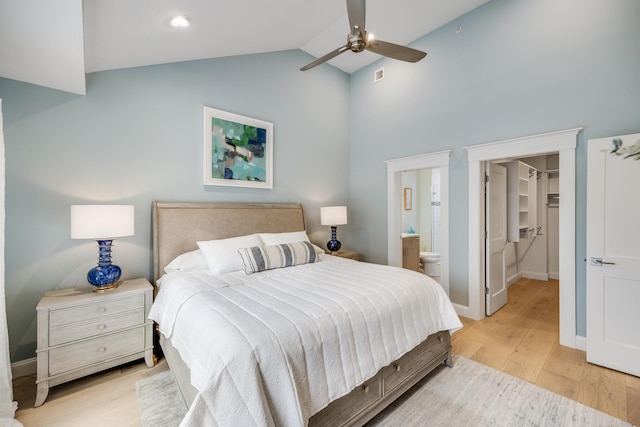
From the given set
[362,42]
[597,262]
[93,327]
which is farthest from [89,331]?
[597,262]

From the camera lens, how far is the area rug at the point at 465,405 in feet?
5.76

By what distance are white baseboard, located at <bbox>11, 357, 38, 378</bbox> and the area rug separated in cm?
96

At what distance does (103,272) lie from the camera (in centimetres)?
225

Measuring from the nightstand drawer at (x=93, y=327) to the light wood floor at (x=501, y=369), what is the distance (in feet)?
1.41

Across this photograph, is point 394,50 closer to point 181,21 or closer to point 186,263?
point 181,21

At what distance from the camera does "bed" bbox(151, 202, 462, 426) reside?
117cm

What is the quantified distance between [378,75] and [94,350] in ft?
15.9

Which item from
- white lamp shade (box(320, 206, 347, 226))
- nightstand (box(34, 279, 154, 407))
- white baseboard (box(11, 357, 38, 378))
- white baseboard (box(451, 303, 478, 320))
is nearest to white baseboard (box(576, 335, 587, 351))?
white baseboard (box(451, 303, 478, 320))

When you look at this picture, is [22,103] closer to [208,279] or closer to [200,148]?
[200,148]

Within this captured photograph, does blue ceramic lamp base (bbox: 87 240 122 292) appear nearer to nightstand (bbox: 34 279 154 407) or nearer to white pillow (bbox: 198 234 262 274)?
nightstand (bbox: 34 279 154 407)

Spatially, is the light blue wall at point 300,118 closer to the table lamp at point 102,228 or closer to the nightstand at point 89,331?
the table lamp at point 102,228

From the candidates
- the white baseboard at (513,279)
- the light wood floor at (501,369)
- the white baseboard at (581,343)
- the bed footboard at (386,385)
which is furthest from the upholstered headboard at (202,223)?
the white baseboard at (513,279)

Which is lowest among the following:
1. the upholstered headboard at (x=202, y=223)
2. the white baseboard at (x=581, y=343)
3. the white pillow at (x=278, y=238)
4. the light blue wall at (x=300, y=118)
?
the white baseboard at (x=581, y=343)

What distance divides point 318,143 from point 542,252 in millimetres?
4793
